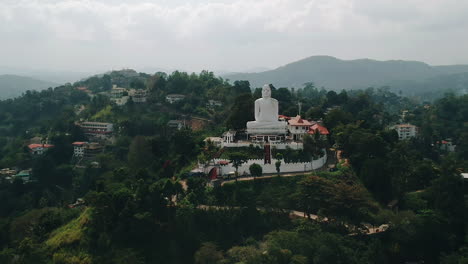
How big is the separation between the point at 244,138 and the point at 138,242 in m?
14.0

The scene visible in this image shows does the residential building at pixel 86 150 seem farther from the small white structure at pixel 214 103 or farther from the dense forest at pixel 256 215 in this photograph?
the small white structure at pixel 214 103

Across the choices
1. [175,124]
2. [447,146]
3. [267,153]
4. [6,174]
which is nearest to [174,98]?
[175,124]

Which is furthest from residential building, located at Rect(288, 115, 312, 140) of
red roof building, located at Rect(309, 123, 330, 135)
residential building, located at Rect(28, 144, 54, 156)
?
residential building, located at Rect(28, 144, 54, 156)

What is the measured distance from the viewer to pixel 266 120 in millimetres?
36219

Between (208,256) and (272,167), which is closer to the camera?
(208,256)

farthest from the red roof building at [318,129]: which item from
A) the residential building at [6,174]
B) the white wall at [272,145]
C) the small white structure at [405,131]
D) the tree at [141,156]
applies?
the residential building at [6,174]

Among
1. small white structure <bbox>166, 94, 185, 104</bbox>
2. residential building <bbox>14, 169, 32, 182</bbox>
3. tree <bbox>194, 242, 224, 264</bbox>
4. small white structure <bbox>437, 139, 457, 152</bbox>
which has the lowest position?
residential building <bbox>14, 169, 32, 182</bbox>

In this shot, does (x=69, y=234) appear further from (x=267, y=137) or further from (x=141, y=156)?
(x=267, y=137)

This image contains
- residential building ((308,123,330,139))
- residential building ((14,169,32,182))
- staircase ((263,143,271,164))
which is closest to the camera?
staircase ((263,143,271,164))

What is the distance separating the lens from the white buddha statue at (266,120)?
35.7 meters

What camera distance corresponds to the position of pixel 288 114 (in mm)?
45844

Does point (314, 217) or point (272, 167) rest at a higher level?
point (272, 167)

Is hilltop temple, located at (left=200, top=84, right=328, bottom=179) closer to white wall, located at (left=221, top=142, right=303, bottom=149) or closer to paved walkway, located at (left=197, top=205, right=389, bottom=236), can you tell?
white wall, located at (left=221, top=142, right=303, bottom=149)

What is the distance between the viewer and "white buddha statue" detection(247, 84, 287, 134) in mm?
35719
